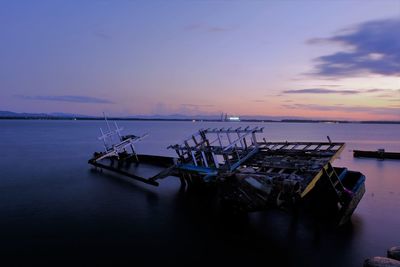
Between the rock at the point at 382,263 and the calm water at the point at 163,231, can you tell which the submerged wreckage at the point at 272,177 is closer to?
the calm water at the point at 163,231

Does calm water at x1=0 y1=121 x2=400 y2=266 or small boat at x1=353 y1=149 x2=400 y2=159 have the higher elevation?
calm water at x1=0 y1=121 x2=400 y2=266

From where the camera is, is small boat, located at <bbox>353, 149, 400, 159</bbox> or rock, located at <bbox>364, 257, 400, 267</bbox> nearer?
rock, located at <bbox>364, 257, 400, 267</bbox>

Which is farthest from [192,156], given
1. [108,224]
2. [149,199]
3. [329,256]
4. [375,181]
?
[375,181]

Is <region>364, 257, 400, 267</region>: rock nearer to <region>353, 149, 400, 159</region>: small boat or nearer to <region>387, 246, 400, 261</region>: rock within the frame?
<region>387, 246, 400, 261</region>: rock

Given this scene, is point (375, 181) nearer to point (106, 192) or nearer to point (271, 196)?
point (271, 196)

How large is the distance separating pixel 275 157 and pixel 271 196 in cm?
576

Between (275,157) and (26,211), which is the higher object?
(275,157)

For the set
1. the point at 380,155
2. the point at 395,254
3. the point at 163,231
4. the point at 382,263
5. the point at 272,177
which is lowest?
the point at 380,155

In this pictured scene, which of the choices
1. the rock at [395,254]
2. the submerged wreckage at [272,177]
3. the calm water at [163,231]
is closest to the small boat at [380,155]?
the calm water at [163,231]

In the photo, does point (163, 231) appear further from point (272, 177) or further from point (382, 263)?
point (382, 263)

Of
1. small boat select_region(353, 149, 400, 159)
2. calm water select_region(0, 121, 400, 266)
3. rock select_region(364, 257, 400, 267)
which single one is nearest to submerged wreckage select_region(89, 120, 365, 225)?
calm water select_region(0, 121, 400, 266)

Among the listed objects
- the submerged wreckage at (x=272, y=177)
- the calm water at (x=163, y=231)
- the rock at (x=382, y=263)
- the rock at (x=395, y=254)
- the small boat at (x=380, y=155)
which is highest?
the submerged wreckage at (x=272, y=177)

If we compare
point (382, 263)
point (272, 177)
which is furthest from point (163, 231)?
point (382, 263)

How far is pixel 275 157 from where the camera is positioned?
1945cm
